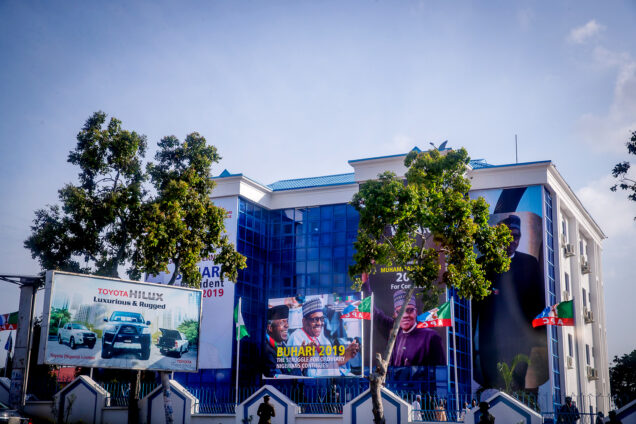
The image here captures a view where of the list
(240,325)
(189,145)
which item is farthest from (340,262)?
(189,145)

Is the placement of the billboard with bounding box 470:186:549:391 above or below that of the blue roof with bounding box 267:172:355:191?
below

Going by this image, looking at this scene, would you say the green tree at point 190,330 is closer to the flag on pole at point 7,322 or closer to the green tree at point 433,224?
the green tree at point 433,224

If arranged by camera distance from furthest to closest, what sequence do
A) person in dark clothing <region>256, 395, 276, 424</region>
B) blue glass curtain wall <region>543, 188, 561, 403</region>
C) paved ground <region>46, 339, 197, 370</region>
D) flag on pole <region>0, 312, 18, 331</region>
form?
blue glass curtain wall <region>543, 188, 561, 403</region>
flag on pole <region>0, 312, 18, 331</region>
paved ground <region>46, 339, 197, 370</region>
person in dark clothing <region>256, 395, 276, 424</region>

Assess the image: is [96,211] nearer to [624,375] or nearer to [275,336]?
[275,336]

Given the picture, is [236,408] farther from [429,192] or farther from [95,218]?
[429,192]

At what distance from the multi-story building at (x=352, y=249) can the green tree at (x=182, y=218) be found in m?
15.1

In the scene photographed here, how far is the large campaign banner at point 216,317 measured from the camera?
40.7 meters

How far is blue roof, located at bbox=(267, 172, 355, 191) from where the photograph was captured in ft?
148

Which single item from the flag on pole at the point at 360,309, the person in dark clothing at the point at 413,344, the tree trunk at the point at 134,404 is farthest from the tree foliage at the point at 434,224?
the person in dark clothing at the point at 413,344

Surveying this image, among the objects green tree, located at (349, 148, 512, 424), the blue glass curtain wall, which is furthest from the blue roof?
green tree, located at (349, 148, 512, 424)

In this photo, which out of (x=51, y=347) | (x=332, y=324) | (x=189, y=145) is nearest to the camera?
(x=51, y=347)

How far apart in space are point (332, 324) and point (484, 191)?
11.9 meters

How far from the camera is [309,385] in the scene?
4128 centimetres

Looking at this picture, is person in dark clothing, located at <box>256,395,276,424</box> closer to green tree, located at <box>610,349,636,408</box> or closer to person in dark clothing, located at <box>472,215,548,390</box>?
person in dark clothing, located at <box>472,215,548,390</box>
